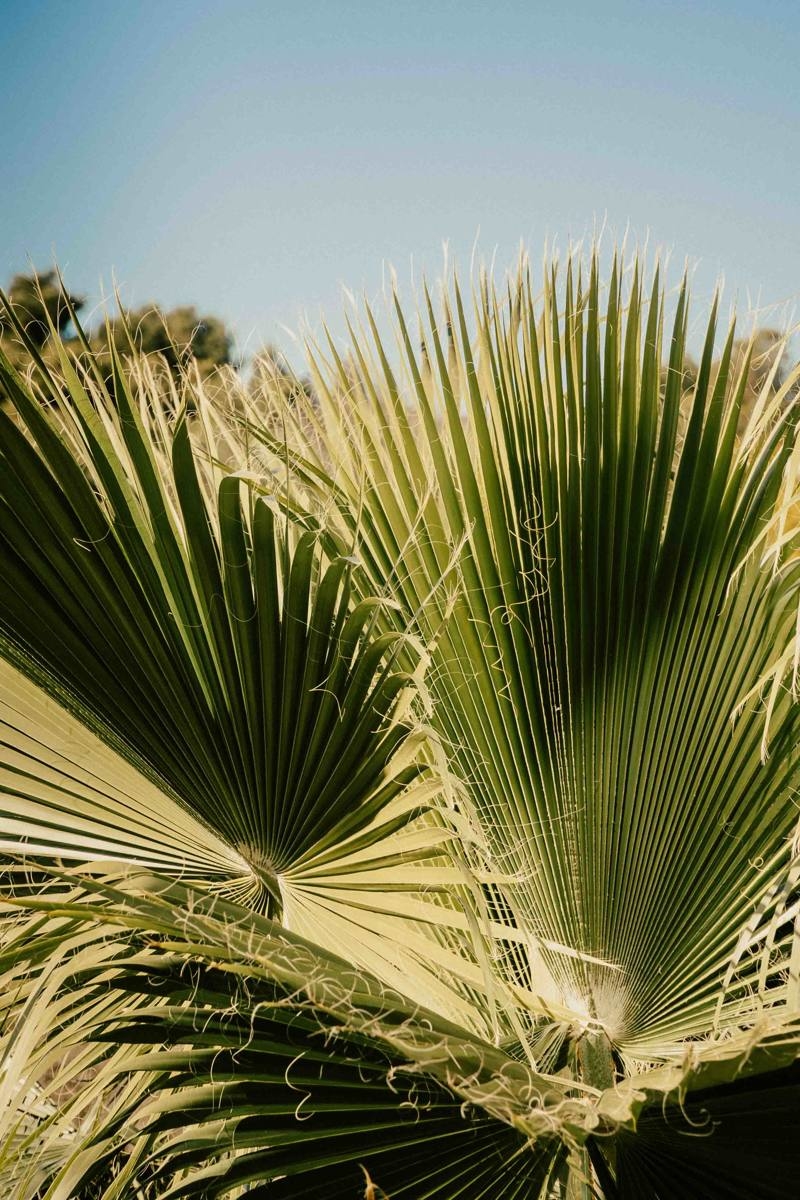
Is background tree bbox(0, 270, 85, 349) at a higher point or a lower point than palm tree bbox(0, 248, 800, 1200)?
higher

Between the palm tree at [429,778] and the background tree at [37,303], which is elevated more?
the background tree at [37,303]

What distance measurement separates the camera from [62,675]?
1411 mm

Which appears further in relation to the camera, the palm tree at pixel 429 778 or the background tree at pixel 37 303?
the background tree at pixel 37 303

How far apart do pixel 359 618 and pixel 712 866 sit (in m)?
0.70

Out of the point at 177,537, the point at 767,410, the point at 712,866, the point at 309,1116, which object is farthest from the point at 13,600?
the point at 767,410

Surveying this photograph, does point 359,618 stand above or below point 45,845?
above

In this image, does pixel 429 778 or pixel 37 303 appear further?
pixel 37 303

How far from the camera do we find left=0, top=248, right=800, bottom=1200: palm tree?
1052mm

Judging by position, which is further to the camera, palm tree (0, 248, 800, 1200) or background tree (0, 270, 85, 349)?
background tree (0, 270, 85, 349)

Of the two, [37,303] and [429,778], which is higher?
[37,303]

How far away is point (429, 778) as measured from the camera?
1399 mm

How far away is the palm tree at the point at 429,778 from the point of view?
3.45ft

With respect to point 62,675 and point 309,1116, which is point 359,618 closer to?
point 62,675

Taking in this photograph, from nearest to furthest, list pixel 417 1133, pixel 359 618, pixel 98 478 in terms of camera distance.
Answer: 1. pixel 417 1133
2. pixel 359 618
3. pixel 98 478
